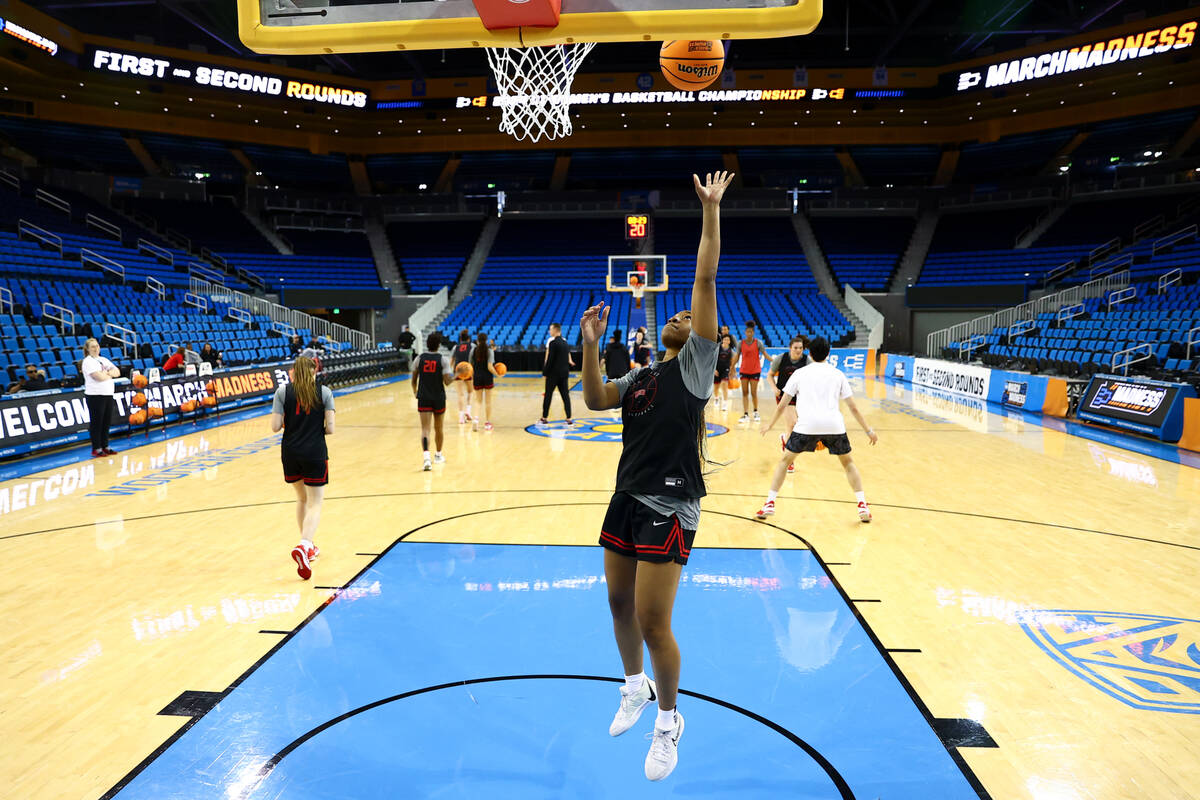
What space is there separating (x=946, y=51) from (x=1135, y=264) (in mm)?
12968

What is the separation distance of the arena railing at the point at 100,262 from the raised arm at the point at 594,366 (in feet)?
82.8

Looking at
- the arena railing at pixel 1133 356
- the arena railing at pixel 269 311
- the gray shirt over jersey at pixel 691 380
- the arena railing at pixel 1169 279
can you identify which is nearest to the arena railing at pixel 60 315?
the arena railing at pixel 269 311

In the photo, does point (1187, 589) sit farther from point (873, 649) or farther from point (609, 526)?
point (609, 526)

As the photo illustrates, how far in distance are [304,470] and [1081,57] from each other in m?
31.2

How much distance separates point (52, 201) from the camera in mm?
26875

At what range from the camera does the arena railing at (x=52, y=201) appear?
26641mm

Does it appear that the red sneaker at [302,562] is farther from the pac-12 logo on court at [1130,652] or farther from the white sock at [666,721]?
the pac-12 logo on court at [1130,652]

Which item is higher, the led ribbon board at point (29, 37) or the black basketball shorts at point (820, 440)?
the led ribbon board at point (29, 37)

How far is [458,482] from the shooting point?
29.3 ft

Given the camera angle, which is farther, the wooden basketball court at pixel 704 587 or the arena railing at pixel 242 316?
the arena railing at pixel 242 316

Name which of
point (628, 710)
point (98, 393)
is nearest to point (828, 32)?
point (98, 393)

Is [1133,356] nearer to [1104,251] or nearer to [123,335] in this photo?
[1104,251]

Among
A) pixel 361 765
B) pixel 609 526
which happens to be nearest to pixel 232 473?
pixel 361 765

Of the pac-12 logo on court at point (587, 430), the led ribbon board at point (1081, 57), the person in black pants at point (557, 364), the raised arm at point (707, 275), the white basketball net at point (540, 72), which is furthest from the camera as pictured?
the led ribbon board at point (1081, 57)
